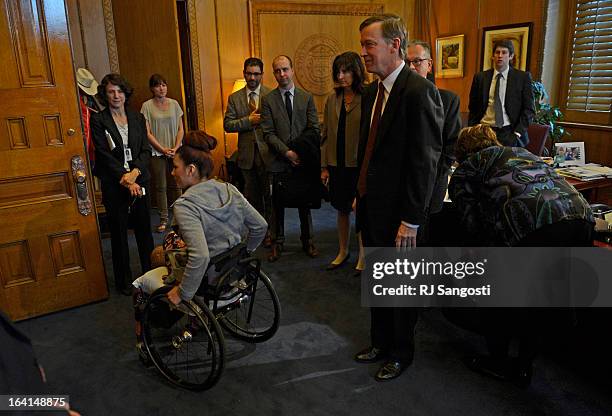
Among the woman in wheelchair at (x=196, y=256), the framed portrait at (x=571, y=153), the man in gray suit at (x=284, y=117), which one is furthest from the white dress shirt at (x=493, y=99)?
the woman in wheelchair at (x=196, y=256)

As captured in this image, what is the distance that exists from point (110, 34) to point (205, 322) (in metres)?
4.04

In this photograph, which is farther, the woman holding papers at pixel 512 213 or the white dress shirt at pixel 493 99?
the white dress shirt at pixel 493 99

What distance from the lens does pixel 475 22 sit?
565 cm

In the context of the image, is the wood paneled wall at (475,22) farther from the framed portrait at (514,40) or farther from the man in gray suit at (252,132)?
the man in gray suit at (252,132)

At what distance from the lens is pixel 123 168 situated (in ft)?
10.5

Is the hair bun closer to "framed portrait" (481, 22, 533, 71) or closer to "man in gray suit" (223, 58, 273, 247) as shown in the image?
"man in gray suit" (223, 58, 273, 247)

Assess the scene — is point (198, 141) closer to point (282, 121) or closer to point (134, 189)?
point (134, 189)

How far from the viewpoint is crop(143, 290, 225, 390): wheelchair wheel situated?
2133 millimetres

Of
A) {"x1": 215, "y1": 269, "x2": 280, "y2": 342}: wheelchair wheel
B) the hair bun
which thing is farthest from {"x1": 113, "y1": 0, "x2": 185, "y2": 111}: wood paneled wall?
the hair bun

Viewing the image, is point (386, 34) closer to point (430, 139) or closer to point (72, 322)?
point (430, 139)

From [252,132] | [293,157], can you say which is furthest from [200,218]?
[252,132]

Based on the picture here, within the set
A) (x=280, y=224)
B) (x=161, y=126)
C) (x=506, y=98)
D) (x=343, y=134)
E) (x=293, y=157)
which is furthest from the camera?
(x=161, y=126)

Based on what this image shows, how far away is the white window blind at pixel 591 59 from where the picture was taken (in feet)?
14.3

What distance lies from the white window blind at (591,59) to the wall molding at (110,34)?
4805mm
